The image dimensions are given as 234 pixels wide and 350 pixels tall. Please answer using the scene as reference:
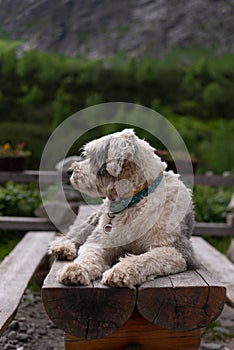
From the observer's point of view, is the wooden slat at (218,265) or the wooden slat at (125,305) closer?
the wooden slat at (125,305)

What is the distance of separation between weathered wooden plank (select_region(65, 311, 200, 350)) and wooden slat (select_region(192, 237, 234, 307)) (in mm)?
750

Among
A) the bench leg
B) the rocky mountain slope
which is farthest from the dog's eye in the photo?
the rocky mountain slope

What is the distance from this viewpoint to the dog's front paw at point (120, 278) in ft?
7.88

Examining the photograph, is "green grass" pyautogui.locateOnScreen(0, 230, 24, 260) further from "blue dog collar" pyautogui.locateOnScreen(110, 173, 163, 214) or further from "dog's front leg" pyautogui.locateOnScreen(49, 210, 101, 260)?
"blue dog collar" pyautogui.locateOnScreen(110, 173, 163, 214)

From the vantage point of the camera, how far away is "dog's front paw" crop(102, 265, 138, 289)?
2402 mm

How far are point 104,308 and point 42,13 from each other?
625 cm

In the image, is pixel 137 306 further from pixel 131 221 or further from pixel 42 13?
pixel 42 13

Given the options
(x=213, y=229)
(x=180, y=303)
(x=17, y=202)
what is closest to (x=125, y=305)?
(x=180, y=303)

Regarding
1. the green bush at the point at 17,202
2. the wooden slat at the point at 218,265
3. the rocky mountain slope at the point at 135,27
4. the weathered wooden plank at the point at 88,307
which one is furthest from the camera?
the rocky mountain slope at the point at 135,27

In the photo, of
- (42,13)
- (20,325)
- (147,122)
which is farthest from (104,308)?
(42,13)

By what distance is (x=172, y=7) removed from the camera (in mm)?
11258

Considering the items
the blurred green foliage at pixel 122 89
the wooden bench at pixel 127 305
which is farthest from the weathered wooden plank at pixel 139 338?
the blurred green foliage at pixel 122 89

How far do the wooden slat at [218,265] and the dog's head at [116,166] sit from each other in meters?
1.19

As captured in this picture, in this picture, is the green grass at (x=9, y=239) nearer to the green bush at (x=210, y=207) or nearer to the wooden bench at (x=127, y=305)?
the green bush at (x=210, y=207)
